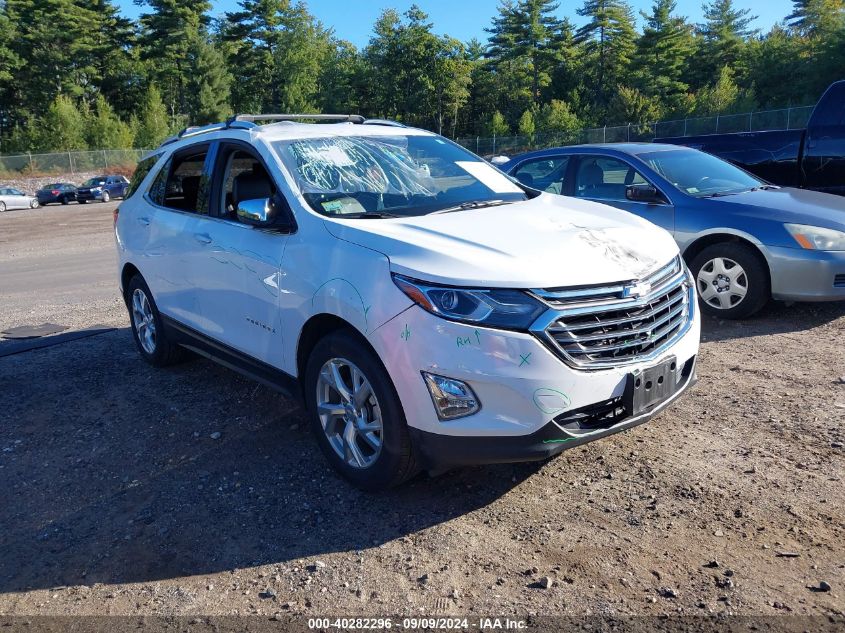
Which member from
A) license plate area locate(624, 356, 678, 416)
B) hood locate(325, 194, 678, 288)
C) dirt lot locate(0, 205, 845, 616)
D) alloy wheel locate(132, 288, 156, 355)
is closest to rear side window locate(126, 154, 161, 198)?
alloy wheel locate(132, 288, 156, 355)

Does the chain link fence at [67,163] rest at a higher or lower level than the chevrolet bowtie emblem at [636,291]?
higher

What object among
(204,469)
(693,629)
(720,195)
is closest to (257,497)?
(204,469)

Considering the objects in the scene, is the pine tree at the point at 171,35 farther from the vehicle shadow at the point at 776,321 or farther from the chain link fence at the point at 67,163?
the vehicle shadow at the point at 776,321

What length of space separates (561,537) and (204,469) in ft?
6.72

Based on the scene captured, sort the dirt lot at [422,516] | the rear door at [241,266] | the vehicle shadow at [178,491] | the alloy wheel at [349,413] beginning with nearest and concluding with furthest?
the dirt lot at [422,516]
the vehicle shadow at [178,491]
the alloy wheel at [349,413]
the rear door at [241,266]

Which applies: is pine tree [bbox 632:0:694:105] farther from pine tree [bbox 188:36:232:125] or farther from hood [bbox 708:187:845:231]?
hood [bbox 708:187:845:231]

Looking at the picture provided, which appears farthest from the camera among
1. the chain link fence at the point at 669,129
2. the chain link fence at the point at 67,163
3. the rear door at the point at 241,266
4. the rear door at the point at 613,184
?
the chain link fence at the point at 67,163

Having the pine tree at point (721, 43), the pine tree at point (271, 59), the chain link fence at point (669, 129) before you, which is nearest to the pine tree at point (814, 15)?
the pine tree at point (721, 43)

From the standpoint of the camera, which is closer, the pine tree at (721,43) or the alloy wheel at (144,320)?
the alloy wheel at (144,320)

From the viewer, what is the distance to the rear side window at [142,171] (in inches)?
233

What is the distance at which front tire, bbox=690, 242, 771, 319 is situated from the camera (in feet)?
20.6

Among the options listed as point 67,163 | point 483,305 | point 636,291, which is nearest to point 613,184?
point 636,291

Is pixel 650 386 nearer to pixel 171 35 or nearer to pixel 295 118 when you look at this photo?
pixel 295 118

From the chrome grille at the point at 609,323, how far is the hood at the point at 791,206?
11.1 feet
